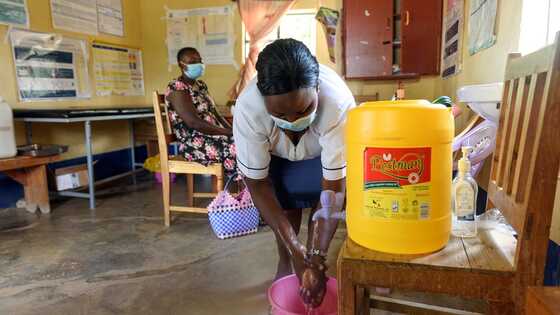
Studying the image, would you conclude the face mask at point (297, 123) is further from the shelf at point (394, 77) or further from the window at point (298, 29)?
the window at point (298, 29)

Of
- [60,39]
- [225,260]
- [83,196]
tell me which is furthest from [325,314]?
[60,39]

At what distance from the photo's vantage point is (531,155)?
66 centimetres

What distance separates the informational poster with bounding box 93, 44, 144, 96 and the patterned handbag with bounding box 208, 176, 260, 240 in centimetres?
240

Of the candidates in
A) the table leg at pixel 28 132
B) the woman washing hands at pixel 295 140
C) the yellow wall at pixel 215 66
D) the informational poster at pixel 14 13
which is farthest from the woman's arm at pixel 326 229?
the informational poster at pixel 14 13

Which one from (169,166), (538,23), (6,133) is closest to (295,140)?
(538,23)

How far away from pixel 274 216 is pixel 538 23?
3.88 ft

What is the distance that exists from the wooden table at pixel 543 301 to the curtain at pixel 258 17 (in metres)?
3.57

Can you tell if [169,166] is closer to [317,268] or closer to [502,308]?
[317,268]

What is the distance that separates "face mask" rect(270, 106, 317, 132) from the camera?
1.06 metres

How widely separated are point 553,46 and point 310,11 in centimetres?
358

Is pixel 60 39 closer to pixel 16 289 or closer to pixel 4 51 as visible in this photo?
pixel 4 51

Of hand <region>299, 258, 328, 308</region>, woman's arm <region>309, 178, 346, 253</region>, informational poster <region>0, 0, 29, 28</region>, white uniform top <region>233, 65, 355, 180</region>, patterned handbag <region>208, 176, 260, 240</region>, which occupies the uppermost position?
informational poster <region>0, 0, 29, 28</region>

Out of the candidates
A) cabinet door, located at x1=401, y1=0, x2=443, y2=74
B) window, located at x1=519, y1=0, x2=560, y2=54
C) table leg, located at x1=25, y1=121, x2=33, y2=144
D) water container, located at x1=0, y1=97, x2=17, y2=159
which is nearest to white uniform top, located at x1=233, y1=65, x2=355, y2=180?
window, located at x1=519, y1=0, x2=560, y2=54

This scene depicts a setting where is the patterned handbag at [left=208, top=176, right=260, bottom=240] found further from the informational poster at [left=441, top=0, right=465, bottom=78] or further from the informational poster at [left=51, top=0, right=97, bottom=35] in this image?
the informational poster at [left=51, top=0, right=97, bottom=35]
